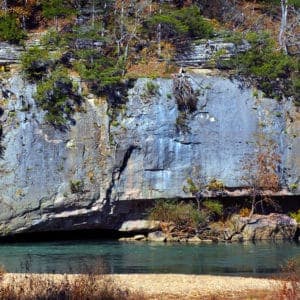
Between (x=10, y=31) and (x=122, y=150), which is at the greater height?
(x=10, y=31)

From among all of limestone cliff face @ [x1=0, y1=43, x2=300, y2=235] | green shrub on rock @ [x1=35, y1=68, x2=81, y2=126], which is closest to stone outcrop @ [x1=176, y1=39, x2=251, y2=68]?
limestone cliff face @ [x1=0, y1=43, x2=300, y2=235]

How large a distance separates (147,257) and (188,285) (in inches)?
356

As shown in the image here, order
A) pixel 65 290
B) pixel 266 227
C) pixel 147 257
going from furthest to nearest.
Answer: pixel 266 227, pixel 147 257, pixel 65 290

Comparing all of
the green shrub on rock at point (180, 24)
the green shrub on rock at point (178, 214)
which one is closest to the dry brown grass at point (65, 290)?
the green shrub on rock at point (178, 214)

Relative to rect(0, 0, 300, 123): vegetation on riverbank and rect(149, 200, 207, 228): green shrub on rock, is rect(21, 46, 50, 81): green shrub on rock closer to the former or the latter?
rect(0, 0, 300, 123): vegetation on riverbank

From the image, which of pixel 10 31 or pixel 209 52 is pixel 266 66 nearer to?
pixel 209 52

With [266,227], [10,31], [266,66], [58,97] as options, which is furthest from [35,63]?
[266,227]

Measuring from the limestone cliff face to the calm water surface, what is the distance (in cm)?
200

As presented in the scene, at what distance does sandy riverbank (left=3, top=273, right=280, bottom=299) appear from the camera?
57.5 ft

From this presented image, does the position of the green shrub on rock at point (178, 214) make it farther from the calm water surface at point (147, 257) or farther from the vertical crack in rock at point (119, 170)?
the vertical crack in rock at point (119, 170)

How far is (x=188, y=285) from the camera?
1920cm

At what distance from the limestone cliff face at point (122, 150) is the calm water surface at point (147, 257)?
6.56ft

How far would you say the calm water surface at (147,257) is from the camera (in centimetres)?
2441

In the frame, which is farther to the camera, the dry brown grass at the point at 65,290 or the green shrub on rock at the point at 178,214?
the green shrub on rock at the point at 178,214
